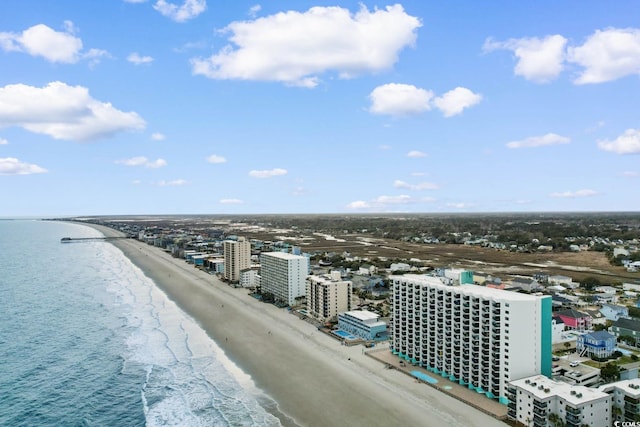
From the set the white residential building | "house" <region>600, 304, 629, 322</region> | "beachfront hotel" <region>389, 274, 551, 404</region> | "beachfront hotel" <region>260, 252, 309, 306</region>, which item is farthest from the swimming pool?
"house" <region>600, 304, 629, 322</region>

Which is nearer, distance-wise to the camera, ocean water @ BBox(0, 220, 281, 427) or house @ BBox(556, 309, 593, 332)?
ocean water @ BBox(0, 220, 281, 427)

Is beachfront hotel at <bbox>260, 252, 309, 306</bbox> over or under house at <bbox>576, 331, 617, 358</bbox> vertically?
over

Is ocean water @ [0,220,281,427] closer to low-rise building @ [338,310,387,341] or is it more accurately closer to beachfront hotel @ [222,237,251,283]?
low-rise building @ [338,310,387,341]

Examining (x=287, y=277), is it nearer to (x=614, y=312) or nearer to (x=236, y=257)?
(x=236, y=257)

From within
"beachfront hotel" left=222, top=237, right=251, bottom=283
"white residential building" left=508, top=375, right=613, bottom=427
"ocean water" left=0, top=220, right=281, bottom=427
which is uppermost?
"beachfront hotel" left=222, top=237, right=251, bottom=283

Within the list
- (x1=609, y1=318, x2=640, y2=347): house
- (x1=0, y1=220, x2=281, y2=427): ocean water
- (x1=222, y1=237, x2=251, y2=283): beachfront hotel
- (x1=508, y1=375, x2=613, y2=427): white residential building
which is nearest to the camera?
(x1=508, y1=375, x2=613, y2=427): white residential building

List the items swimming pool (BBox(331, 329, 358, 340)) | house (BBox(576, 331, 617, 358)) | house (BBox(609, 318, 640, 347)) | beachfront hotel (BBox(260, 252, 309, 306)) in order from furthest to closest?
beachfront hotel (BBox(260, 252, 309, 306))
swimming pool (BBox(331, 329, 358, 340))
house (BBox(609, 318, 640, 347))
house (BBox(576, 331, 617, 358))

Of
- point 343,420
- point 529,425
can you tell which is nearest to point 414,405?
point 343,420

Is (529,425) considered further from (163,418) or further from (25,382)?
(25,382)
